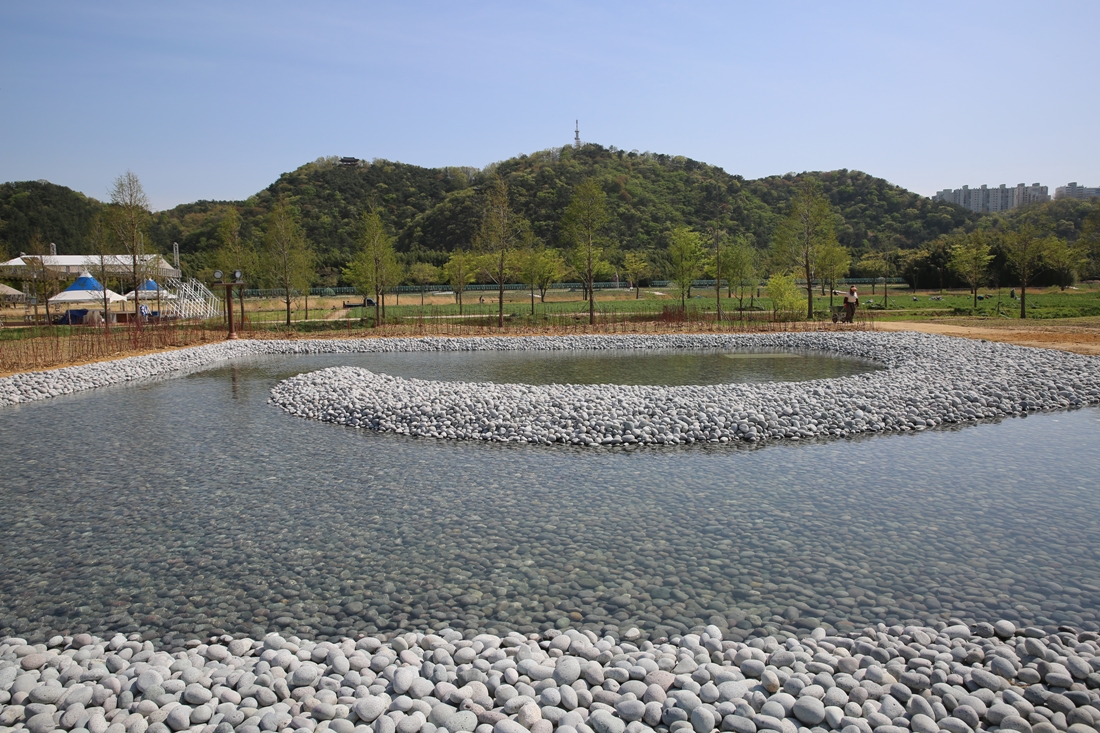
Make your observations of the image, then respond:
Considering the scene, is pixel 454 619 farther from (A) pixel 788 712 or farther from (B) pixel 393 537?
(A) pixel 788 712

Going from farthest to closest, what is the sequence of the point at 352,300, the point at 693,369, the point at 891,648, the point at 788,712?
the point at 352,300 → the point at 693,369 → the point at 891,648 → the point at 788,712

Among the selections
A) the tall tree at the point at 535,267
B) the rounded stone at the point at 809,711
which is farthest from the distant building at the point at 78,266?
the rounded stone at the point at 809,711

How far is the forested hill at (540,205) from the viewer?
213 feet

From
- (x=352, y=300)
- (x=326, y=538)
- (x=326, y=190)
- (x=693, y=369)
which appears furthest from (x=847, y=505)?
(x=326, y=190)

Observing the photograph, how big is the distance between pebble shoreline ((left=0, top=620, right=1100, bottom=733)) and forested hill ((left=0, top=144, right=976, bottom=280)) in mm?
57739

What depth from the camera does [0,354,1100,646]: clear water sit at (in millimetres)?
4336

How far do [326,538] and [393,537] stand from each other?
0.54 meters

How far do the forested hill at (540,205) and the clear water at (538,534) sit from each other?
53.6m

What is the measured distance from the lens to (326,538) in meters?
5.63

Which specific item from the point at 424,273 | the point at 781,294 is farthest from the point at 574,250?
the point at 424,273

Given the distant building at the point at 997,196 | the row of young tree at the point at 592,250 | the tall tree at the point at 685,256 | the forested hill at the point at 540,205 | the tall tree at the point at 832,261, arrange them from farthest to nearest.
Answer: the distant building at the point at 997,196
the forested hill at the point at 540,205
the tall tree at the point at 832,261
the tall tree at the point at 685,256
the row of young tree at the point at 592,250

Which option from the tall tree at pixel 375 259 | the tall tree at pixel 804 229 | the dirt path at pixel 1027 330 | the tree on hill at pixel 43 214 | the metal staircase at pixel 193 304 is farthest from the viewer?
the tree on hill at pixel 43 214

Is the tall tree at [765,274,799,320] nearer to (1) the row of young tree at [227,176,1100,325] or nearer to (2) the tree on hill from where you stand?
(1) the row of young tree at [227,176,1100,325]

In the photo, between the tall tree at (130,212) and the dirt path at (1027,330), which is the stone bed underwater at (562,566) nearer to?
the dirt path at (1027,330)
